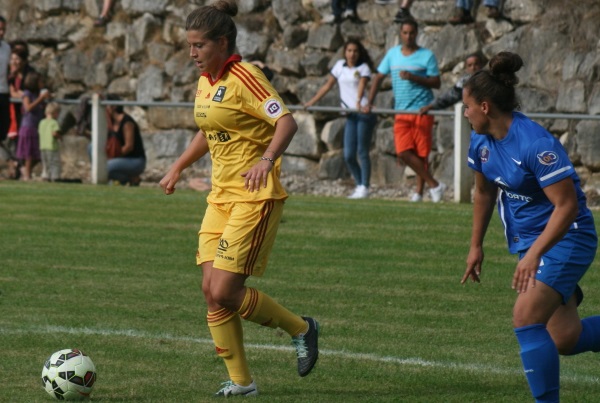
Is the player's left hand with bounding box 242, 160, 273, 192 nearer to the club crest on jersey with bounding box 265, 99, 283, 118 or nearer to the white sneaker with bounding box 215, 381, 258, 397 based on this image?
the club crest on jersey with bounding box 265, 99, 283, 118

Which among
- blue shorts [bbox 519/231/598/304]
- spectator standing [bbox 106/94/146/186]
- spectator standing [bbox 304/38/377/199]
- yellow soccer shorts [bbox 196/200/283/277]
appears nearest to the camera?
blue shorts [bbox 519/231/598/304]

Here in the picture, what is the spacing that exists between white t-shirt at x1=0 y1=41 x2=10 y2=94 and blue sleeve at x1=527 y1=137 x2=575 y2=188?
1382cm

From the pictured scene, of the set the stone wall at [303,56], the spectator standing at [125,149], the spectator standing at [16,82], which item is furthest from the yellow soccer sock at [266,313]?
the spectator standing at [16,82]

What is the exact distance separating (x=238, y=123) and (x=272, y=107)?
22cm

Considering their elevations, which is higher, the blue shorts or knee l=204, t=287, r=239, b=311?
the blue shorts

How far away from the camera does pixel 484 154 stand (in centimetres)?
588

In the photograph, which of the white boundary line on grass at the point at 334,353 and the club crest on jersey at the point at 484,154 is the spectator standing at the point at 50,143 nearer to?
the white boundary line on grass at the point at 334,353

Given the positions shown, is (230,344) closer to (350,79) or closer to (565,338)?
(565,338)

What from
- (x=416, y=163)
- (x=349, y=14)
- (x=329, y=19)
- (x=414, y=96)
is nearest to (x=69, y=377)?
(x=416, y=163)

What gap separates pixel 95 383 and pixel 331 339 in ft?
6.06

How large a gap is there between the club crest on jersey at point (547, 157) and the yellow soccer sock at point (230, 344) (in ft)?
5.74

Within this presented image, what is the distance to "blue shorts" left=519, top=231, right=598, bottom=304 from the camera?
569cm

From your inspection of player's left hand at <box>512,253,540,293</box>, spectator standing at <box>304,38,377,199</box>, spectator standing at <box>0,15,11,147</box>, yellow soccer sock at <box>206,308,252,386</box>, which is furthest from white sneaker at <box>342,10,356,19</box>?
player's left hand at <box>512,253,540,293</box>

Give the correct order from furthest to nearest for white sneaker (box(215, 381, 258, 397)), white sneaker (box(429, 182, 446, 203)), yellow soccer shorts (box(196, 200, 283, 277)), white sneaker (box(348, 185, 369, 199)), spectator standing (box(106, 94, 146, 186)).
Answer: spectator standing (box(106, 94, 146, 186)) → white sneaker (box(348, 185, 369, 199)) → white sneaker (box(429, 182, 446, 203)) → white sneaker (box(215, 381, 258, 397)) → yellow soccer shorts (box(196, 200, 283, 277))
